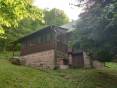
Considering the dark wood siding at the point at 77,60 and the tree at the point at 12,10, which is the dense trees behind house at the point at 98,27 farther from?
the dark wood siding at the point at 77,60

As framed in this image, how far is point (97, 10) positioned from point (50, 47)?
1192cm

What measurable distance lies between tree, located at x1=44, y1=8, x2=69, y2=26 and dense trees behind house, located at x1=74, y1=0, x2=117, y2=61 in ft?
139

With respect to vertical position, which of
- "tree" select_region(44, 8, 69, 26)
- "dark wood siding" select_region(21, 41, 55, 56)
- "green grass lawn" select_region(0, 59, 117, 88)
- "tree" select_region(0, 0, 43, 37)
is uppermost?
"tree" select_region(44, 8, 69, 26)

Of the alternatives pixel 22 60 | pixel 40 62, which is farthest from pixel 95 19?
pixel 22 60

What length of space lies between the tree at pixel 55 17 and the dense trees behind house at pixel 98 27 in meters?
42.3

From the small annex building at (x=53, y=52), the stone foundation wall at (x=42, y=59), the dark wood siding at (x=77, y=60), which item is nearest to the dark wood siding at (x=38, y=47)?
the small annex building at (x=53, y=52)

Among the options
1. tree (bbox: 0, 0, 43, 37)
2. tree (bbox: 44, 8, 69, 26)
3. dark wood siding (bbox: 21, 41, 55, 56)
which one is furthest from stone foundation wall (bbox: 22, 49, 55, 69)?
tree (bbox: 44, 8, 69, 26)

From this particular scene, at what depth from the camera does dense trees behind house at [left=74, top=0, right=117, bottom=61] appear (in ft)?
48.7

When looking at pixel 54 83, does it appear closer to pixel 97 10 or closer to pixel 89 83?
pixel 89 83

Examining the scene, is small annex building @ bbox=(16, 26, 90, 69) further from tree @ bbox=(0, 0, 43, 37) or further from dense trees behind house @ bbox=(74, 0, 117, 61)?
tree @ bbox=(0, 0, 43, 37)

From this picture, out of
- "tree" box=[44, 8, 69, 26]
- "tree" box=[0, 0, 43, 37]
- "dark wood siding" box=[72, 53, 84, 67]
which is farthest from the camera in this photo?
"tree" box=[44, 8, 69, 26]

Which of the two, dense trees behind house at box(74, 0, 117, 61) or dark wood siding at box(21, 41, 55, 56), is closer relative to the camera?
dense trees behind house at box(74, 0, 117, 61)

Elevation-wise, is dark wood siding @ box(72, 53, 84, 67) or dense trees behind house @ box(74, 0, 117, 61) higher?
dense trees behind house @ box(74, 0, 117, 61)

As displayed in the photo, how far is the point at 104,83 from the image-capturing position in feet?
57.1
